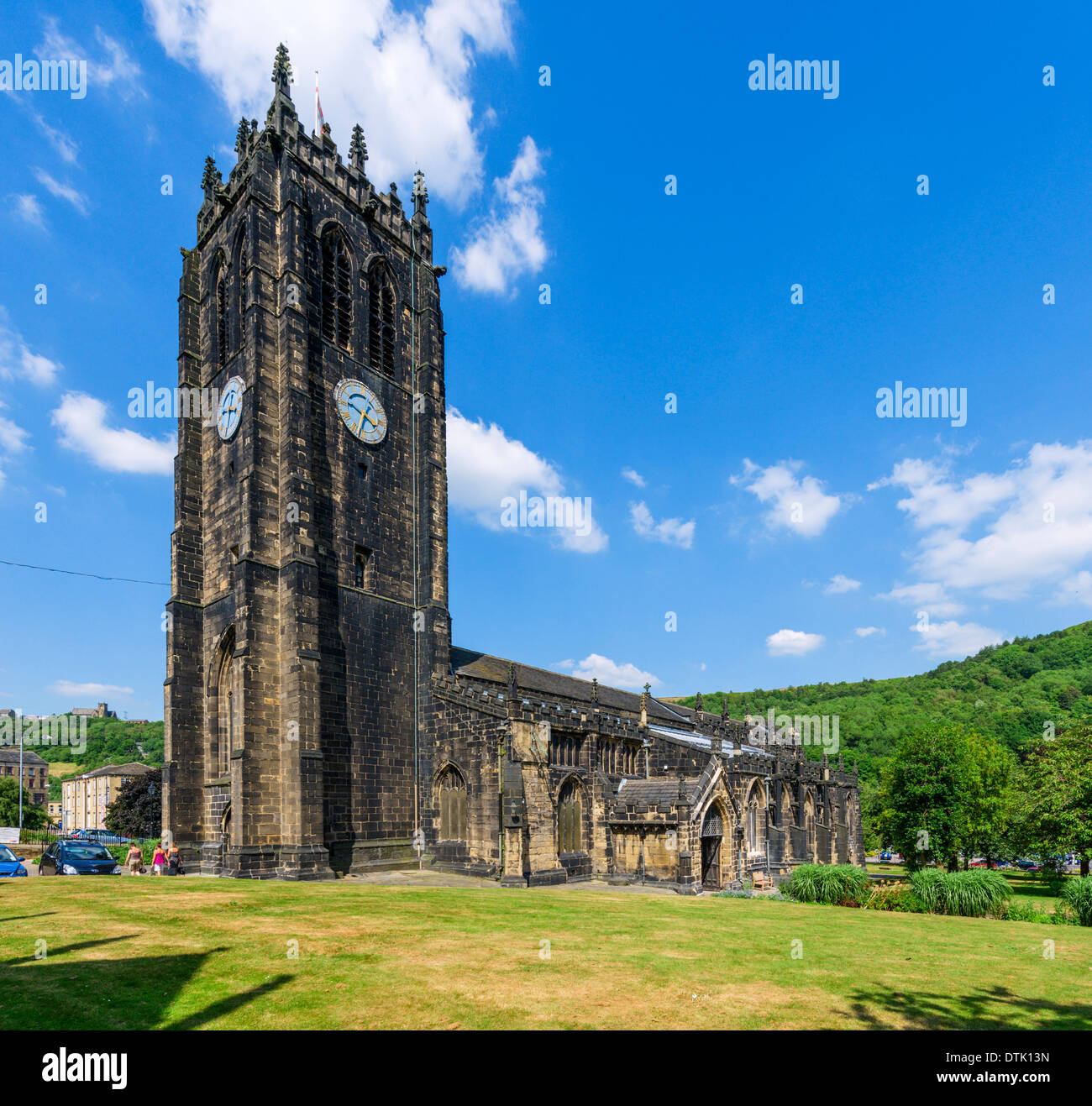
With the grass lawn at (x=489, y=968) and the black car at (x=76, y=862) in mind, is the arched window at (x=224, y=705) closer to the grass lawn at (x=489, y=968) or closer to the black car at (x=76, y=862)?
the black car at (x=76, y=862)

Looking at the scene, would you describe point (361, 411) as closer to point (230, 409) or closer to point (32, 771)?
point (230, 409)

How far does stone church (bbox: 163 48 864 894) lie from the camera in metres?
29.1

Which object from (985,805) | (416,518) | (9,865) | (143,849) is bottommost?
(985,805)

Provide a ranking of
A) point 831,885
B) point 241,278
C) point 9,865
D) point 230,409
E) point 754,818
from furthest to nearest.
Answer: point 754,818 < point 241,278 < point 230,409 < point 831,885 < point 9,865

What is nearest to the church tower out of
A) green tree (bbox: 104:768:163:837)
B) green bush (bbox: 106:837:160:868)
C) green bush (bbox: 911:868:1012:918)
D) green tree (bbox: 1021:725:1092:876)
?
green bush (bbox: 106:837:160:868)

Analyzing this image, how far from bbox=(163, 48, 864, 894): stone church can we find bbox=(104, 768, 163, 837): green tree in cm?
3132

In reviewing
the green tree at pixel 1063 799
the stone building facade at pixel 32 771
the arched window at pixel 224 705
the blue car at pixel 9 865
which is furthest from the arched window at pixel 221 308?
the stone building facade at pixel 32 771

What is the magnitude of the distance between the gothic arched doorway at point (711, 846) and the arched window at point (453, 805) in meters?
11.4

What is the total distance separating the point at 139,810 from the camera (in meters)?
58.3

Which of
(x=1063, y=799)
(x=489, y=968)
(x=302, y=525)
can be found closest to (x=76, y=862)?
(x=302, y=525)

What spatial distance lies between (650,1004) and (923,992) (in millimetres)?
4663

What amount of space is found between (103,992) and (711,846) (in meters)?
30.9

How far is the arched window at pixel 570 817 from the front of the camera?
1305 inches

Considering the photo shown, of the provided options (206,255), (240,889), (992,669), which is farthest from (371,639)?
(992,669)
